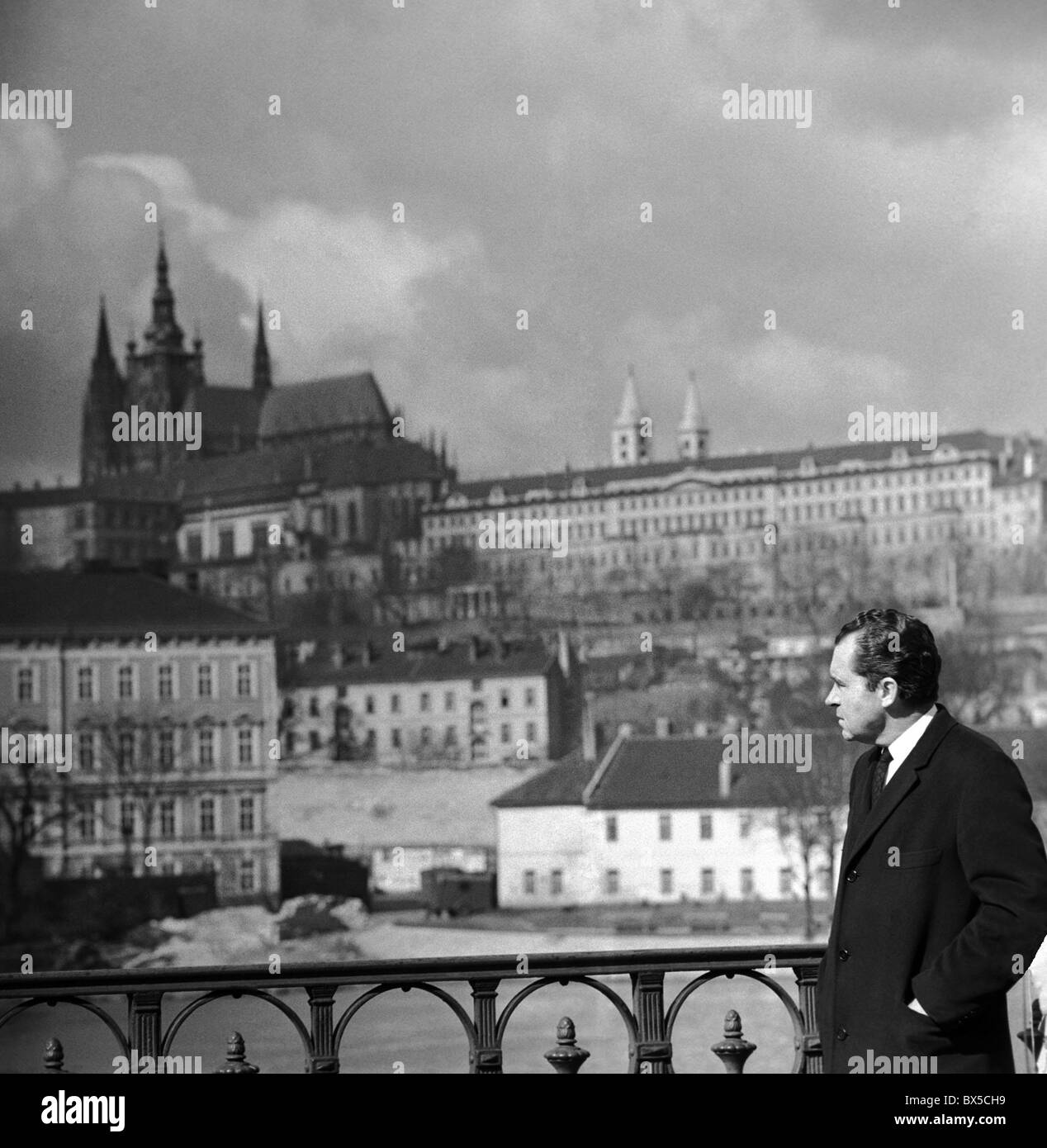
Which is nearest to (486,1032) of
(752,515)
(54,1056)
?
(54,1056)

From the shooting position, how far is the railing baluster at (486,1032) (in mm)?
3771

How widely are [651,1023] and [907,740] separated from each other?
1256 millimetres

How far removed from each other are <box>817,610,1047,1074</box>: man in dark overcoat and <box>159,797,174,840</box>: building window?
20129 mm

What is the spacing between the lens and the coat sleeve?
258 centimetres

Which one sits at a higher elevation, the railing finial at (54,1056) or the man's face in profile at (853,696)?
the man's face in profile at (853,696)

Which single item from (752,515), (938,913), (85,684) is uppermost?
(752,515)

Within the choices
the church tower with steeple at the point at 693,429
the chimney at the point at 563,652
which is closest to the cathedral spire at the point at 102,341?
the chimney at the point at 563,652

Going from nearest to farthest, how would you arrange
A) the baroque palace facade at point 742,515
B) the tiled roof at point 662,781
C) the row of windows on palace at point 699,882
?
the baroque palace facade at point 742,515
the row of windows on palace at point 699,882
the tiled roof at point 662,781

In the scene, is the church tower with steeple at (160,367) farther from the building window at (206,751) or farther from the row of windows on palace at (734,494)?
the row of windows on palace at (734,494)

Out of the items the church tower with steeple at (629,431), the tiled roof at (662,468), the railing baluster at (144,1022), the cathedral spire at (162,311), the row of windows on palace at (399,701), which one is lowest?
the railing baluster at (144,1022)

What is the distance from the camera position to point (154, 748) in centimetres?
2242

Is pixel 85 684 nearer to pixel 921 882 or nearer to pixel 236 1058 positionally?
pixel 236 1058
